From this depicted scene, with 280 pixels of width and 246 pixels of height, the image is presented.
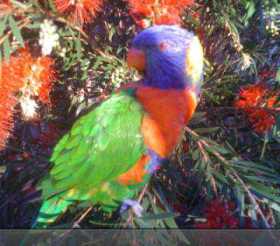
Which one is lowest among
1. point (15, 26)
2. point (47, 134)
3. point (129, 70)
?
point (47, 134)

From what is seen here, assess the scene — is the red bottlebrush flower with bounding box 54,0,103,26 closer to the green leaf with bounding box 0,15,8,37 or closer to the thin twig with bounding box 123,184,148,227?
the green leaf with bounding box 0,15,8,37

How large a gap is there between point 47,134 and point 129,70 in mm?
218

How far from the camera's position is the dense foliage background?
792 millimetres

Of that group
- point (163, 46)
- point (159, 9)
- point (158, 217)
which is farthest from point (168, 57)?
point (158, 217)

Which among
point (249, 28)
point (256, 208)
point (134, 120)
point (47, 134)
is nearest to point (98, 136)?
point (134, 120)

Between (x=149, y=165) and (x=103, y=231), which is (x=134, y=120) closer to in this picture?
(x=149, y=165)

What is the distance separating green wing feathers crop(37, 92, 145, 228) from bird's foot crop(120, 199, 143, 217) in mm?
53

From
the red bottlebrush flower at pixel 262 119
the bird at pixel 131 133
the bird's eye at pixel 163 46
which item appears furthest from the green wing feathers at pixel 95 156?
the red bottlebrush flower at pixel 262 119

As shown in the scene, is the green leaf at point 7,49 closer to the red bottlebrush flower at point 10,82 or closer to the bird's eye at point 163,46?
the red bottlebrush flower at point 10,82

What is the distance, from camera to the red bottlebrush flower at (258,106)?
889mm

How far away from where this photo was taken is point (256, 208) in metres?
0.79

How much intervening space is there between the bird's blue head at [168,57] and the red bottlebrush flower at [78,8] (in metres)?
0.10

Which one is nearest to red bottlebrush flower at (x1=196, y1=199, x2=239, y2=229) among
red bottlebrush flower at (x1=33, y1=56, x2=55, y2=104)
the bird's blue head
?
the bird's blue head

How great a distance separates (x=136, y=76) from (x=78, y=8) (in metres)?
0.26
